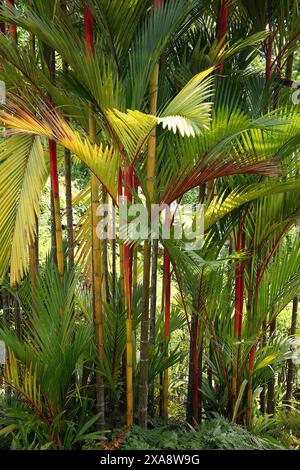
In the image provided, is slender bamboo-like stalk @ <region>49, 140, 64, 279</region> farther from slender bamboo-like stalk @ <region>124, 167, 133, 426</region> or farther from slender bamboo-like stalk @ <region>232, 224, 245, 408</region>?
slender bamboo-like stalk @ <region>232, 224, 245, 408</region>

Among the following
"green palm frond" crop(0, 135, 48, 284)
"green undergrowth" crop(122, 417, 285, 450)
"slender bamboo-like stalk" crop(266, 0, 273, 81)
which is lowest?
"green undergrowth" crop(122, 417, 285, 450)

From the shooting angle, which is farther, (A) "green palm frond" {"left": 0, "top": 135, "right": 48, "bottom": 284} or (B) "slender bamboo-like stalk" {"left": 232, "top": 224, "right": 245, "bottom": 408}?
(B) "slender bamboo-like stalk" {"left": 232, "top": 224, "right": 245, "bottom": 408}

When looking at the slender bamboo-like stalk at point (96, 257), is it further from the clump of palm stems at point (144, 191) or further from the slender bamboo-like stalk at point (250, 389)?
the slender bamboo-like stalk at point (250, 389)

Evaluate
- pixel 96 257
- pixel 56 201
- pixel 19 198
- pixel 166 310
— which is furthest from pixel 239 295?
pixel 19 198

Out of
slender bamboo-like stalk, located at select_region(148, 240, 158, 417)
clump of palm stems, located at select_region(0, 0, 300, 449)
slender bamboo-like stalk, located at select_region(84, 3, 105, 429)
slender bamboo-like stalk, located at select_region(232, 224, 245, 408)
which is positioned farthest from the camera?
slender bamboo-like stalk, located at select_region(232, 224, 245, 408)

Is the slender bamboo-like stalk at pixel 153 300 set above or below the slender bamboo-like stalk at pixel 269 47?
below

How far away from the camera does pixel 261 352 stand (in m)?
2.20

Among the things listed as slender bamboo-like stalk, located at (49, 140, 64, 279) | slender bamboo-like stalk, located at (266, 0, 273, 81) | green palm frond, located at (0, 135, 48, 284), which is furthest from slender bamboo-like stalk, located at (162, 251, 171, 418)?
slender bamboo-like stalk, located at (266, 0, 273, 81)

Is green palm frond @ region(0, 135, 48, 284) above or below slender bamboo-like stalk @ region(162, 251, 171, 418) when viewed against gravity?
above

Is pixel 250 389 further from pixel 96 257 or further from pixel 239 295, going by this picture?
pixel 96 257

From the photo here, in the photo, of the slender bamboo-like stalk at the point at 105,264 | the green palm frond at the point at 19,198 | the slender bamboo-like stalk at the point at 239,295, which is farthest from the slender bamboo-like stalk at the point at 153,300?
the green palm frond at the point at 19,198

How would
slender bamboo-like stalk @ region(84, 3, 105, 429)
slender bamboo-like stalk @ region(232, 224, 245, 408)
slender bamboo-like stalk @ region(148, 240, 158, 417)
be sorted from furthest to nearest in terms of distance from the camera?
slender bamboo-like stalk @ region(232, 224, 245, 408) < slender bamboo-like stalk @ region(148, 240, 158, 417) < slender bamboo-like stalk @ region(84, 3, 105, 429)
